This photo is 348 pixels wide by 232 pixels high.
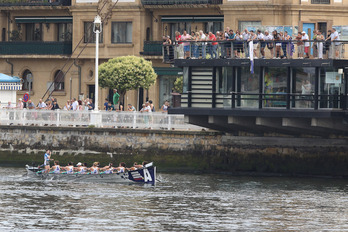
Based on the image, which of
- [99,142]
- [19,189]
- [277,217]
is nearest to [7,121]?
[99,142]

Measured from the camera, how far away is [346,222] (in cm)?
4812

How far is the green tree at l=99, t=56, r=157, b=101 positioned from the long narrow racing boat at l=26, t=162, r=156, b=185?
50.1ft

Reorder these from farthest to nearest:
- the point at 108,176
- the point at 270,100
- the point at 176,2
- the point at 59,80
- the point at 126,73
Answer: the point at 59,80
the point at 176,2
the point at 126,73
the point at 108,176
the point at 270,100

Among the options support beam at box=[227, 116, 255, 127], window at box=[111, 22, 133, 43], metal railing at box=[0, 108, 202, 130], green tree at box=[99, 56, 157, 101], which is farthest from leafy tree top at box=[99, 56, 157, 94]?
support beam at box=[227, 116, 255, 127]

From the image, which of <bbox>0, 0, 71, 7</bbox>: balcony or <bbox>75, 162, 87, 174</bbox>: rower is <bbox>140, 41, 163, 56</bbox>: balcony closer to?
<bbox>0, 0, 71, 7</bbox>: balcony

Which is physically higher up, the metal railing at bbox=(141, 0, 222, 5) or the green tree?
the metal railing at bbox=(141, 0, 222, 5)

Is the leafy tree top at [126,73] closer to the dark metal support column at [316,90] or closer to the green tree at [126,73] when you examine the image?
the green tree at [126,73]

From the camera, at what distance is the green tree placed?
7769cm

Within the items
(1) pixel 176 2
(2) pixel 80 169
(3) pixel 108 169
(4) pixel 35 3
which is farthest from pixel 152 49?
(3) pixel 108 169

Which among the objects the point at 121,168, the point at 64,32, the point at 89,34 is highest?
the point at 64,32

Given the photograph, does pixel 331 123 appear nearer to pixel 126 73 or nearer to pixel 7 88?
pixel 126 73

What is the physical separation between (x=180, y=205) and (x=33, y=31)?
131ft

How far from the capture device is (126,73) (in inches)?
3056

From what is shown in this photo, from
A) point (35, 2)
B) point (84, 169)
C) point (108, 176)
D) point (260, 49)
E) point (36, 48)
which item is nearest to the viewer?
point (260, 49)
